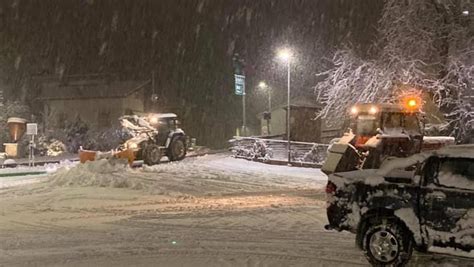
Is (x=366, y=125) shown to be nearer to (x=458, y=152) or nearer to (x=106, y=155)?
(x=106, y=155)

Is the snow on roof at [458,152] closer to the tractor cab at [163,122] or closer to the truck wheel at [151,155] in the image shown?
the truck wheel at [151,155]

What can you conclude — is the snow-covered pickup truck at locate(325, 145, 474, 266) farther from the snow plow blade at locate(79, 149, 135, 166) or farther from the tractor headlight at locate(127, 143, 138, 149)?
the tractor headlight at locate(127, 143, 138, 149)

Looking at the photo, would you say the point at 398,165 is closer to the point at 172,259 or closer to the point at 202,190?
the point at 172,259

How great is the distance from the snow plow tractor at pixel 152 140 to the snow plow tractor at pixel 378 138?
11.6 metres

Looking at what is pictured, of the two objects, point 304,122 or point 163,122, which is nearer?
point 163,122

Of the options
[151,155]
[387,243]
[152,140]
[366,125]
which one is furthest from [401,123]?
[152,140]

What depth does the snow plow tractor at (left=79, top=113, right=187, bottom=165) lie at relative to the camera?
1224 inches

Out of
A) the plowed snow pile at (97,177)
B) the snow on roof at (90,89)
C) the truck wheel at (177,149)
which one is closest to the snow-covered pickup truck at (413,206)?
the plowed snow pile at (97,177)

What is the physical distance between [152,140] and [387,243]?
79.8ft

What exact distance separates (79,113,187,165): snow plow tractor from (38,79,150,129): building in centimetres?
2974

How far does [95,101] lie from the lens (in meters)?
65.6

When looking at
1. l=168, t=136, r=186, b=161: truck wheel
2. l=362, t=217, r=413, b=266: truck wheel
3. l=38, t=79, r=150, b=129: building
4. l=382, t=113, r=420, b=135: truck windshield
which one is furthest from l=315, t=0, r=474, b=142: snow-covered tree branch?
l=38, t=79, r=150, b=129: building

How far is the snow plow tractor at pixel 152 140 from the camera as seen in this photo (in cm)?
3109

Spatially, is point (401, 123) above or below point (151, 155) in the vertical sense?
above
